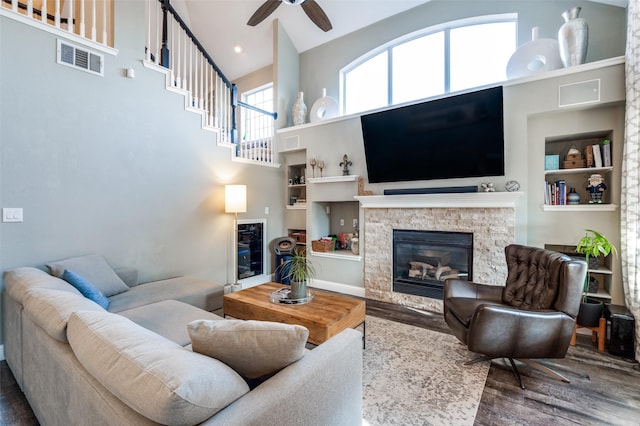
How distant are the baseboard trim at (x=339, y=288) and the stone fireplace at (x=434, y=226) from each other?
0.15 meters

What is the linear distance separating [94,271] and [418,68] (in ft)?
16.5

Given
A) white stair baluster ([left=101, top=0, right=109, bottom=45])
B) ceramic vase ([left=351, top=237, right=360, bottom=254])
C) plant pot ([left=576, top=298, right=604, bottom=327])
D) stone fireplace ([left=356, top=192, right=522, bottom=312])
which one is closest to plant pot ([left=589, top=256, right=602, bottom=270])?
plant pot ([left=576, top=298, right=604, bottom=327])

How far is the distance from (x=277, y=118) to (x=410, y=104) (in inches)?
101

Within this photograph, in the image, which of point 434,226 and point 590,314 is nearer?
point 590,314

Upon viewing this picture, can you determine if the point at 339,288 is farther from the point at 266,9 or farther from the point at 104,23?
→ the point at 104,23

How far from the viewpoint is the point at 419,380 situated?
7.09ft

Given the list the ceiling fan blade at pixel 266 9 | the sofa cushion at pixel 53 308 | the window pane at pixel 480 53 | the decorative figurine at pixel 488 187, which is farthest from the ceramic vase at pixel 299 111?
the sofa cushion at pixel 53 308

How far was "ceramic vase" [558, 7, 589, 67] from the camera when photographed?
296cm

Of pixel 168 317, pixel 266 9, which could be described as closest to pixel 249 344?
pixel 168 317

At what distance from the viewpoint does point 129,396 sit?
32.4 inches

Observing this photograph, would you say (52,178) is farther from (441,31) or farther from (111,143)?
(441,31)

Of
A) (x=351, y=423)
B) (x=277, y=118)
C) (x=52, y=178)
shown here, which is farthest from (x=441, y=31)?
(x=52, y=178)

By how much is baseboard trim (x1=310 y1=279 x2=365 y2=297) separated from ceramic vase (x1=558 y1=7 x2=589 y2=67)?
377 cm

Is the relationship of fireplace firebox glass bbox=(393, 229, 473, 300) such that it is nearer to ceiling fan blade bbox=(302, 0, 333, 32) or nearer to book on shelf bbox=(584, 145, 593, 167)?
book on shelf bbox=(584, 145, 593, 167)
